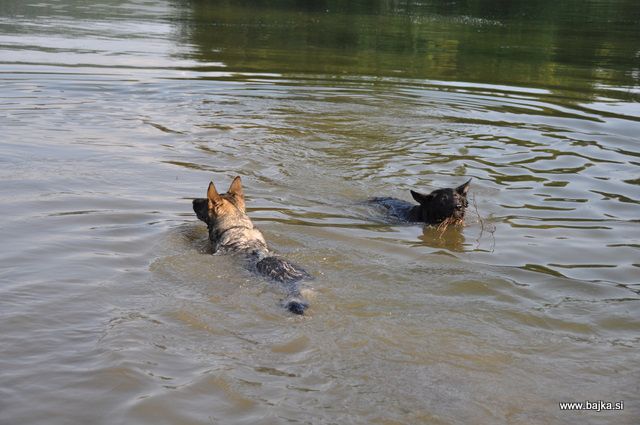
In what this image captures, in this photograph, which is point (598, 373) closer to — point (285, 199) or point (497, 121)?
point (285, 199)

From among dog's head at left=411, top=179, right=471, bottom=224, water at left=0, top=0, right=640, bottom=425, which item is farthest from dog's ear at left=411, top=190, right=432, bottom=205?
water at left=0, top=0, right=640, bottom=425

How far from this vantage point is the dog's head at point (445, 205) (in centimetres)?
898

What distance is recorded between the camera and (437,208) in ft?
29.8

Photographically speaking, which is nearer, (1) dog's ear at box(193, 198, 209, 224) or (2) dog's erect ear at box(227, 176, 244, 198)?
(1) dog's ear at box(193, 198, 209, 224)

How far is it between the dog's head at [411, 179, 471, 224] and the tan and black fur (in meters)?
2.00

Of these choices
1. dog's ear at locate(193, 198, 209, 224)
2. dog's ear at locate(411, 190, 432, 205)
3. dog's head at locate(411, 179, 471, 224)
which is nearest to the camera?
dog's ear at locate(193, 198, 209, 224)

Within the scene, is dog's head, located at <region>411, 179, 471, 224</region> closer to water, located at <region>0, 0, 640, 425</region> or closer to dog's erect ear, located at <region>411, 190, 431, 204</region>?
dog's erect ear, located at <region>411, 190, 431, 204</region>

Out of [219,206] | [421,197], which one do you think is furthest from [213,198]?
[421,197]

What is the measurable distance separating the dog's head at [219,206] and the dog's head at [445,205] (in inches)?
78.0

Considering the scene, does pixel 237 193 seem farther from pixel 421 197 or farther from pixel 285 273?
pixel 421 197

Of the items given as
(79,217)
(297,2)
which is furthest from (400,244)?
(297,2)

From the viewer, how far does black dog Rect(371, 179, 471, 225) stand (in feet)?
29.5

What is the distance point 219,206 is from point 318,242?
1.05 metres

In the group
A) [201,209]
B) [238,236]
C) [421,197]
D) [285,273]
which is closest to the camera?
[285,273]
